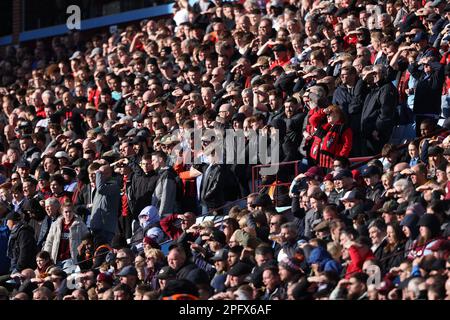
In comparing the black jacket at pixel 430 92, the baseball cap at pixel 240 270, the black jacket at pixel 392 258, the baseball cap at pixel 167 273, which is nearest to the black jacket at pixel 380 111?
the black jacket at pixel 430 92

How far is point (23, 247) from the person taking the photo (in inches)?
783

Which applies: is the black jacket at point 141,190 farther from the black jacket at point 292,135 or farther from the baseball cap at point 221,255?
the baseball cap at point 221,255

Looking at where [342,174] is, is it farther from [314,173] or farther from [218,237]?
[218,237]

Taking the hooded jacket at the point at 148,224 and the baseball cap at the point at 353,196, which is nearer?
the baseball cap at the point at 353,196

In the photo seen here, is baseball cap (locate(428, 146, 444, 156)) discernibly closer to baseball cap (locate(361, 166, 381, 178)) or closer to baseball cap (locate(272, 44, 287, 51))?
baseball cap (locate(361, 166, 381, 178))

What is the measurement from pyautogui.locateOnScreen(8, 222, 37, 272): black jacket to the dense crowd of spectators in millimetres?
24

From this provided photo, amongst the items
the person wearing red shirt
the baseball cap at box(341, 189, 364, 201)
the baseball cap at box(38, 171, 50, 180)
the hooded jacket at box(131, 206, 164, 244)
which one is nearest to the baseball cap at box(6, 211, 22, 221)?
the baseball cap at box(38, 171, 50, 180)

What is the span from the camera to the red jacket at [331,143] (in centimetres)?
1834

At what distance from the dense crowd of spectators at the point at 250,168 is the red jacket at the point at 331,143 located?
18 mm

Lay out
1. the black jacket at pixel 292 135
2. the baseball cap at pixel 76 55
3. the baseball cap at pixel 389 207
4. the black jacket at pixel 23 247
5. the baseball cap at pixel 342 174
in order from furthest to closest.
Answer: the baseball cap at pixel 76 55, the black jacket at pixel 23 247, the black jacket at pixel 292 135, the baseball cap at pixel 342 174, the baseball cap at pixel 389 207

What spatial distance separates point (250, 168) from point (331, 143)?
1.37 metres

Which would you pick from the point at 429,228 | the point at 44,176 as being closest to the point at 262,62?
the point at 44,176

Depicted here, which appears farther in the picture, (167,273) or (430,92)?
(430,92)
